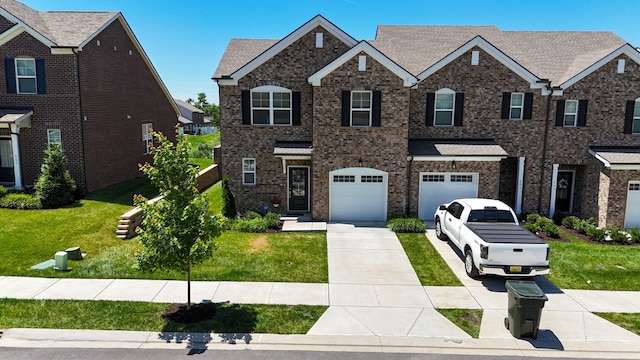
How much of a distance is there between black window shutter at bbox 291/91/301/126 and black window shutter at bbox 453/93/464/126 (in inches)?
285

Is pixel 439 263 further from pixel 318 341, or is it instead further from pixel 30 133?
pixel 30 133

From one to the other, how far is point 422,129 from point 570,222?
7.53 metres

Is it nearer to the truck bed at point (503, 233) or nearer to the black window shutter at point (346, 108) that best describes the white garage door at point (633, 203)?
the truck bed at point (503, 233)

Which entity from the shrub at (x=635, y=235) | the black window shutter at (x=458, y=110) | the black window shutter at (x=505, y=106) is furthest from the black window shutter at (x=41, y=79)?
the shrub at (x=635, y=235)

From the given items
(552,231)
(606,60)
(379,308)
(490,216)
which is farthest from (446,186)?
(379,308)

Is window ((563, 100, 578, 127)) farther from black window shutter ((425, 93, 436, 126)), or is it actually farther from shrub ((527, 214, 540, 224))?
black window shutter ((425, 93, 436, 126))

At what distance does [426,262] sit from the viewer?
1365 centimetres

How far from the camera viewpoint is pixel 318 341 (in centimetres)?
871

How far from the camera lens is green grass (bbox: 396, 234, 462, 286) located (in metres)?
12.2

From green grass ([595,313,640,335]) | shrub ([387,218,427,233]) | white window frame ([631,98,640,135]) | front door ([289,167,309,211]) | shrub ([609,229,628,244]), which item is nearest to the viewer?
green grass ([595,313,640,335])

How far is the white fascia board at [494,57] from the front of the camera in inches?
744

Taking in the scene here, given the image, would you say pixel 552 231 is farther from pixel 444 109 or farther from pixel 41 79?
pixel 41 79

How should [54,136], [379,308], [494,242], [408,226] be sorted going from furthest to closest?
[54,136] < [408,226] < [494,242] < [379,308]

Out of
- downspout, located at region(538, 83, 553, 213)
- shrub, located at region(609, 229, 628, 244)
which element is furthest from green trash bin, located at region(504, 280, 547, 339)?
downspout, located at region(538, 83, 553, 213)
